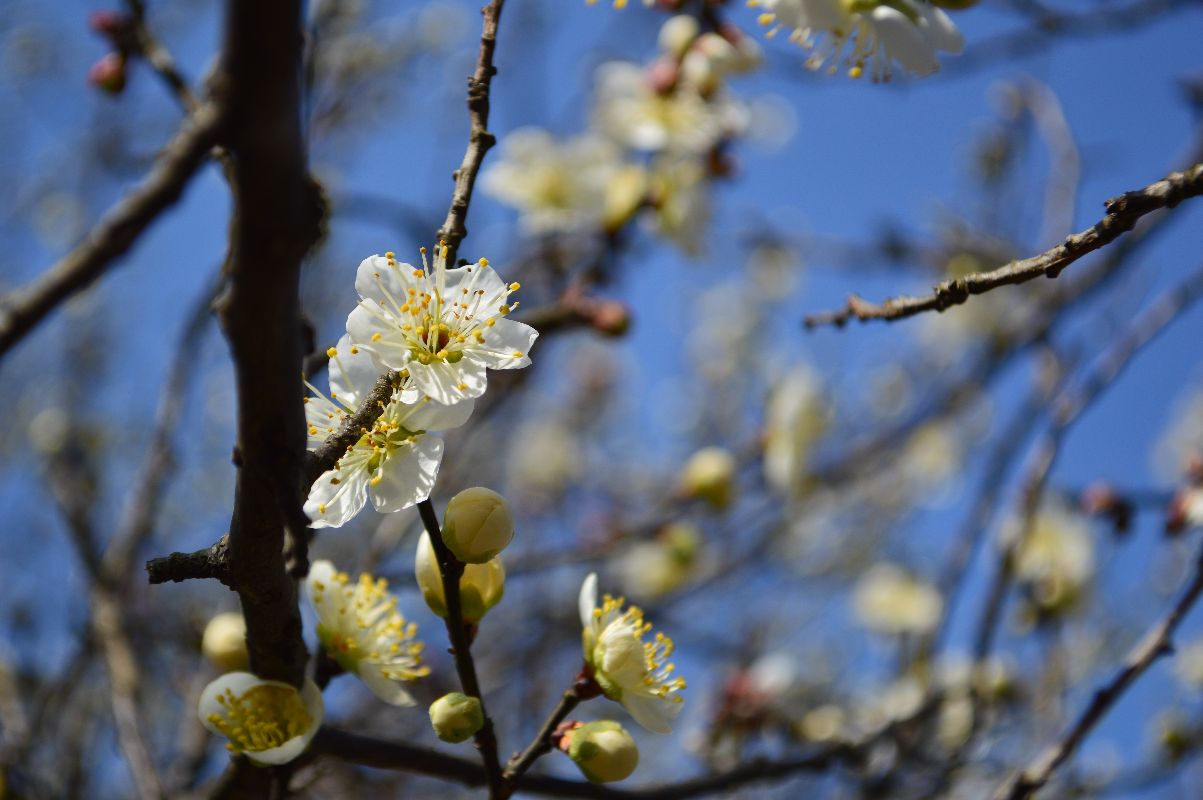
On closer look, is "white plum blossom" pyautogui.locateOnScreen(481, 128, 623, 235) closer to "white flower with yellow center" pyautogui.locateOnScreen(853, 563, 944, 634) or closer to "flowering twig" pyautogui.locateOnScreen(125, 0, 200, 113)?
"flowering twig" pyautogui.locateOnScreen(125, 0, 200, 113)

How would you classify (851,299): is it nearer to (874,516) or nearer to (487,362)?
(487,362)

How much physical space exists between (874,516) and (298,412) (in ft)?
13.9

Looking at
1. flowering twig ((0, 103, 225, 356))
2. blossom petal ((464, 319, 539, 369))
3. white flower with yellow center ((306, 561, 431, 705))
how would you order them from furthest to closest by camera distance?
white flower with yellow center ((306, 561, 431, 705)), blossom petal ((464, 319, 539, 369)), flowering twig ((0, 103, 225, 356))

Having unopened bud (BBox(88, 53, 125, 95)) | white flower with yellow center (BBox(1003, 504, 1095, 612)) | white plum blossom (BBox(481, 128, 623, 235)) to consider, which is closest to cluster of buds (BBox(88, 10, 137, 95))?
unopened bud (BBox(88, 53, 125, 95))

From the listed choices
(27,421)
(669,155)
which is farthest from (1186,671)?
(27,421)

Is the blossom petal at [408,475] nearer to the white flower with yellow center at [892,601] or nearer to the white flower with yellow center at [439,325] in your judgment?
the white flower with yellow center at [439,325]

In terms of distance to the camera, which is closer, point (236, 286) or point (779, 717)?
point (236, 286)

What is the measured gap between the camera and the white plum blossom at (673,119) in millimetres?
2828

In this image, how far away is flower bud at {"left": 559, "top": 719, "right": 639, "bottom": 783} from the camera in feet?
3.86

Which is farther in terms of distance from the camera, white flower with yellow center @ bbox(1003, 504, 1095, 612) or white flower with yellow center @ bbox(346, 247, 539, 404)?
white flower with yellow center @ bbox(1003, 504, 1095, 612)

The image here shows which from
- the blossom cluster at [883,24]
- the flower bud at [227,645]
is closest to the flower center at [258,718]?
the flower bud at [227,645]

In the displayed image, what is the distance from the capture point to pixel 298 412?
31.5 inches

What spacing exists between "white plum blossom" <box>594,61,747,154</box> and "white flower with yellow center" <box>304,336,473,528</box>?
71.3 inches

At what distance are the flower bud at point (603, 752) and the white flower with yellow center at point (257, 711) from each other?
0.31m
